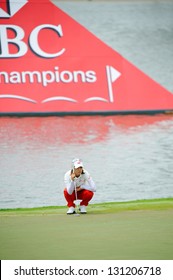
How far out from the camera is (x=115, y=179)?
63.2 ft

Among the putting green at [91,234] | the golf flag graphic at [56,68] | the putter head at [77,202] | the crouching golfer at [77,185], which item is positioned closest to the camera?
the putting green at [91,234]

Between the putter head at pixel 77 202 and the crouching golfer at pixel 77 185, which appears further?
the putter head at pixel 77 202

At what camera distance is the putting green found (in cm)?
728

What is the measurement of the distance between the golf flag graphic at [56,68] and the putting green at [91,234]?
28.9ft

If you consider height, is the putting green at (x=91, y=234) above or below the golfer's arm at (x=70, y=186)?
below

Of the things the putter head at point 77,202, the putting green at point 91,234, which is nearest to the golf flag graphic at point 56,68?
the putter head at point 77,202

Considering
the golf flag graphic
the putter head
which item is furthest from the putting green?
the golf flag graphic

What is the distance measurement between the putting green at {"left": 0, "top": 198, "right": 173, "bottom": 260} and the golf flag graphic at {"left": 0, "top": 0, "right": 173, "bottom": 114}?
8814 millimetres

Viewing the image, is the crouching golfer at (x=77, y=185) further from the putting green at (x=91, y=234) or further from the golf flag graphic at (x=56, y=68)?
the golf flag graphic at (x=56, y=68)

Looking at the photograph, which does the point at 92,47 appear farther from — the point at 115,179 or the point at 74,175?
the point at 74,175

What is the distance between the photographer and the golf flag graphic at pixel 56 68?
65.6 ft

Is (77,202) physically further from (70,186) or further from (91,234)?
(91,234)

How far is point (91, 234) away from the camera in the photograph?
8648 mm

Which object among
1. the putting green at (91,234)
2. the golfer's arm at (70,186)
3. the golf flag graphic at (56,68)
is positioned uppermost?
the golf flag graphic at (56,68)
